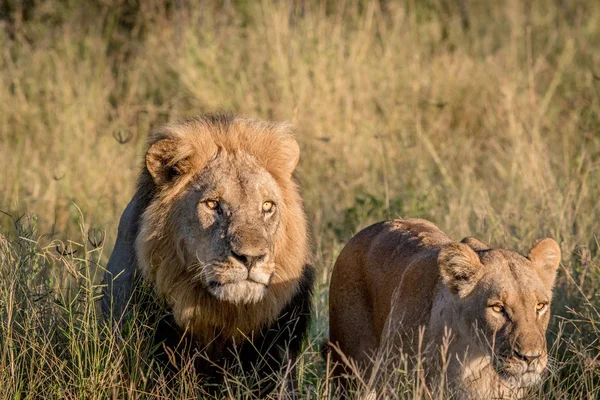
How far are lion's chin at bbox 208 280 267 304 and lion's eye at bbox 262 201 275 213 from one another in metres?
0.42

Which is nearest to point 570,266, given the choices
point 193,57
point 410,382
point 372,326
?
point 372,326

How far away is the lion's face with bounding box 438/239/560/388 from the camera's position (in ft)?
11.4

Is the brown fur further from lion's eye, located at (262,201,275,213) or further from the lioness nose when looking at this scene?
the lioness nose

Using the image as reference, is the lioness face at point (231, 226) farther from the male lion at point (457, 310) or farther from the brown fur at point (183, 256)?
the male lion at point (457, 310)

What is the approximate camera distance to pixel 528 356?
3.43 metres

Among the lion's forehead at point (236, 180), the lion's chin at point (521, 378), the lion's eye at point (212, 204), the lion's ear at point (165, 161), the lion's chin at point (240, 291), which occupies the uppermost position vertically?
the lion's ear at point (165, 161)

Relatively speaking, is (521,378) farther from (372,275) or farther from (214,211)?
(214,211)

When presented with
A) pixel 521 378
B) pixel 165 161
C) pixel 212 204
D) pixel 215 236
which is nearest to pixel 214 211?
pixel 212 204

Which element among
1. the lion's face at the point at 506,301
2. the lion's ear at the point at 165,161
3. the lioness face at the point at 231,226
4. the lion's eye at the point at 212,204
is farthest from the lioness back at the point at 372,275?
the lion's ear at the point at 165,161

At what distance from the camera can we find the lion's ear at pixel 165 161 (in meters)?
4.33

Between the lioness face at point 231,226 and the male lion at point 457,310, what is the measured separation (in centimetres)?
50

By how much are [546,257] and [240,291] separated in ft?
3.92

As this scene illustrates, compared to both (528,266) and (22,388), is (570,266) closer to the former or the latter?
(528,266)

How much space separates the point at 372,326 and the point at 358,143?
3.91 meters
